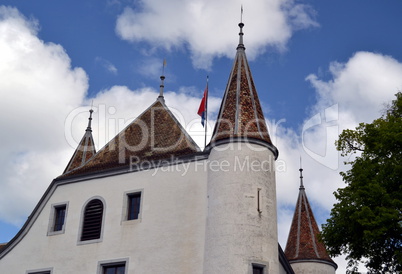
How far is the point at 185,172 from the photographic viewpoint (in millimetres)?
23172

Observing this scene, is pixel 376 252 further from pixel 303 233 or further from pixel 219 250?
pixel 303 233

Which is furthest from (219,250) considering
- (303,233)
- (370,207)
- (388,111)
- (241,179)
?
(303,233)

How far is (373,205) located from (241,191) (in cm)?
532

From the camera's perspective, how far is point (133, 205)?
78.3ft

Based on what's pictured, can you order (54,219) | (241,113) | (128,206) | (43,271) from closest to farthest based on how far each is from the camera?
(241,113) < (128,206) < (43,271) < (54,219)

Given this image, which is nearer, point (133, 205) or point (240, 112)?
point (240, 112)

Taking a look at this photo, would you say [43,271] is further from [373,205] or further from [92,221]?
[373,205]

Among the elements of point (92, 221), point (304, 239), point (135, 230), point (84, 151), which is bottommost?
point (135, 230)

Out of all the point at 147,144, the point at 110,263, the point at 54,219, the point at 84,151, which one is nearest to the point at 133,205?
the point at 110,263

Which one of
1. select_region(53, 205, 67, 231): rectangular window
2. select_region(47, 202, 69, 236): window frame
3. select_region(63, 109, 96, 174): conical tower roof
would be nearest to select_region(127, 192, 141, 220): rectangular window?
Result: select_region(47, 202, 69, 236): window frame

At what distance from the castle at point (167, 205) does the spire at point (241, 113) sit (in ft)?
0.17

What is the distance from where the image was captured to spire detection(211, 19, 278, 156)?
74.8 feet

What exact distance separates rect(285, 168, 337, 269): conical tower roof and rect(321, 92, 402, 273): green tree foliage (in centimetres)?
848

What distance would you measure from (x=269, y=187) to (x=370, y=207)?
407 centimetres
